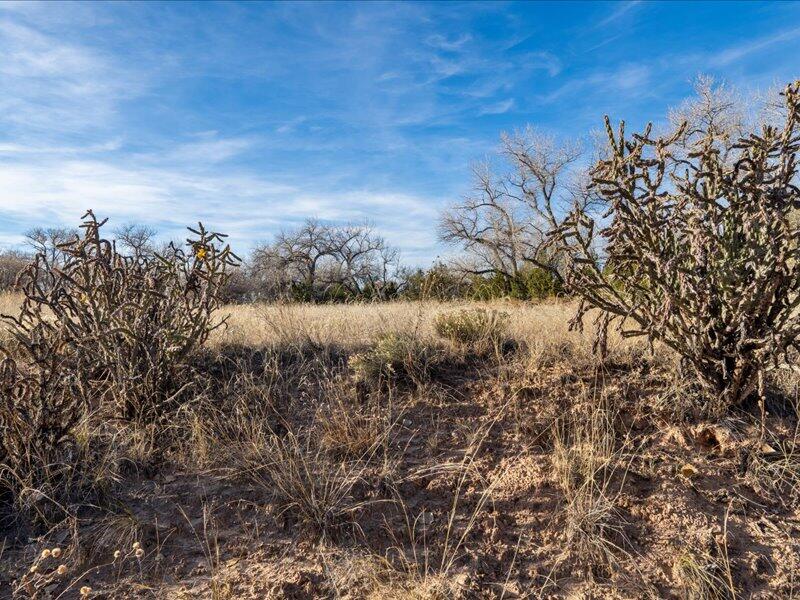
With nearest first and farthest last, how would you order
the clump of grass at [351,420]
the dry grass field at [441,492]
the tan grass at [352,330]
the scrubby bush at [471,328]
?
the dry grass field at [441,492] < the clump of grass at [351,420] < the scrubby bush at [471,328] < the tan grass at [352,330]

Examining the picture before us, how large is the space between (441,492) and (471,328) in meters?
1.90

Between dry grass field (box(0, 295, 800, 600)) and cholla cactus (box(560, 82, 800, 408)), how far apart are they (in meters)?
0.36

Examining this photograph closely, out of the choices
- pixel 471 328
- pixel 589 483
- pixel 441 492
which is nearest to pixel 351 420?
pixel 441 492

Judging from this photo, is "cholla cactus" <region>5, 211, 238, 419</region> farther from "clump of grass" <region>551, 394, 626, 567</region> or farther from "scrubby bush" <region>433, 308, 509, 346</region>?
"clump of grass" <region>551, 394, 626, 567</region>

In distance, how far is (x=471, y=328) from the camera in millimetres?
4762

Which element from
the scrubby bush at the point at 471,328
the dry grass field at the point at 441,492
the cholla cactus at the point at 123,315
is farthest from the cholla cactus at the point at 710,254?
the cholla cactus at the point at 123,315

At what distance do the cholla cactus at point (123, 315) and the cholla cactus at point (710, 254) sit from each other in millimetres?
2761

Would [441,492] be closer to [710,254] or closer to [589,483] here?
[589,483]

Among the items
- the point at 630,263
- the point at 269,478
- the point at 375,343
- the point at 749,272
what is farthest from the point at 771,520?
the point at 375,343

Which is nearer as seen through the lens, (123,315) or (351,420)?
(351,420)

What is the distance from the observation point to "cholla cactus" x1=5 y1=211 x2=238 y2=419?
3855 millimetres

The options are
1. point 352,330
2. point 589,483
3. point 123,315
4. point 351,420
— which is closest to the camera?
point 589,483

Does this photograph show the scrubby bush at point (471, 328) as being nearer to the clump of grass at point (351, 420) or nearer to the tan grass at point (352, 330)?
the tan grass at point (352, 330)

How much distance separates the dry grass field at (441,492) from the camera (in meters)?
2.56
